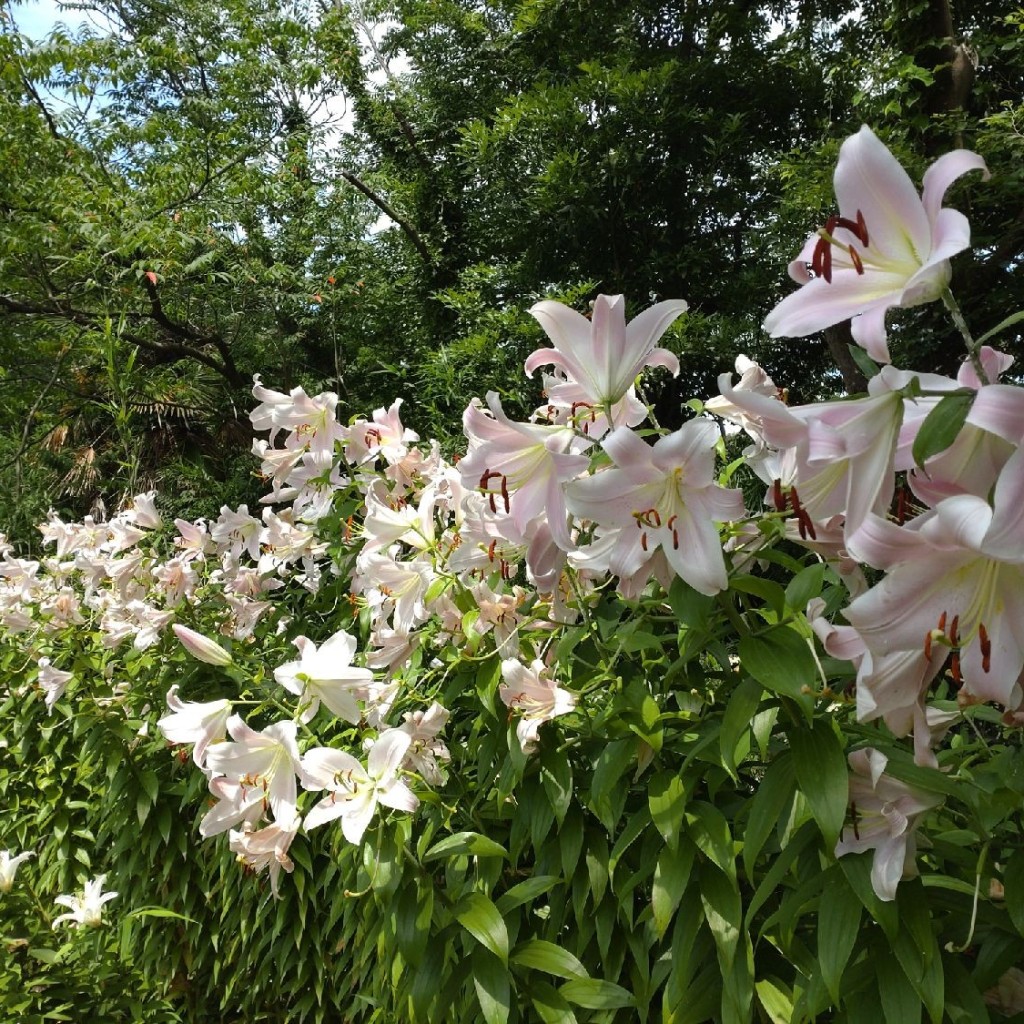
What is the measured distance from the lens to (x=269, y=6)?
779 centimetres

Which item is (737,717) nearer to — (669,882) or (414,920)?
(669,882)

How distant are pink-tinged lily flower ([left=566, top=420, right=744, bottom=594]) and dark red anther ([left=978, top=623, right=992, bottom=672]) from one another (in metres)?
0.22

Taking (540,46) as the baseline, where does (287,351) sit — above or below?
below

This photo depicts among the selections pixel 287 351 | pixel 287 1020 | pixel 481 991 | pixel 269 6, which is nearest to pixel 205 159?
pixel 287 351

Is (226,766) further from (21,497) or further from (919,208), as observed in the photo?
(21,497)

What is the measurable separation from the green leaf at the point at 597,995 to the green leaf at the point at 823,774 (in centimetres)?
42

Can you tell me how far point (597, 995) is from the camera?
39.7 inches

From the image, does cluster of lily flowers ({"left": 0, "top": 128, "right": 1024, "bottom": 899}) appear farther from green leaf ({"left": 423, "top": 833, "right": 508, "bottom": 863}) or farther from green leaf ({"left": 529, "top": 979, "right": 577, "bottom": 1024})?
green leaf ({"left": 529, "top": 979, "right": 577, "bottom": 1024})

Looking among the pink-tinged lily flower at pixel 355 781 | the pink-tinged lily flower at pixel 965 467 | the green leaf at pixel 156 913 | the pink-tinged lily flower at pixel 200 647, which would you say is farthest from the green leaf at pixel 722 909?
the green leaf at pixel 156 913

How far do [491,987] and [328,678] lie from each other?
0.44 m

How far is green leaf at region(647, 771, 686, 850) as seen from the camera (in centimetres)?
90

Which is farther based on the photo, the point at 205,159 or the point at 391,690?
the point at 205,159

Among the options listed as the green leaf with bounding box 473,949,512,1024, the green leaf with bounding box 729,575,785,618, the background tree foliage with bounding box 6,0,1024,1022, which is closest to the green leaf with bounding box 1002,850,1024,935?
the green leaf with bounding box 729,575,785,618

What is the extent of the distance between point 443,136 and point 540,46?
108cm
